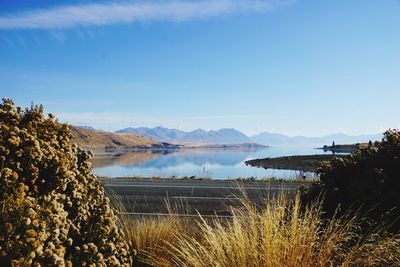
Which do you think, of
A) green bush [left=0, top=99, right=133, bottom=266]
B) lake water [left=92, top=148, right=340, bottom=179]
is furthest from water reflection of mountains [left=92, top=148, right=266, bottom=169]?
green bush [left=0, top=99, right=133, bottom=266]

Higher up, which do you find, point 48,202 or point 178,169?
point 48,202

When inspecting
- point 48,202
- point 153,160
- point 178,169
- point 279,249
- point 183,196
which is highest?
point 48,202

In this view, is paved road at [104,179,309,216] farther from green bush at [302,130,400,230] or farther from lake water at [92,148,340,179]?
lake water at [92,148,340,179]

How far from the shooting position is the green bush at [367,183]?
637 centimetres

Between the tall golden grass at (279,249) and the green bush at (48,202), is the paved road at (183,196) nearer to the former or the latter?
the tall golden grass at (279,249)

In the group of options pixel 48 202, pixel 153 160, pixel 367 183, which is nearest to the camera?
pixel 48 202

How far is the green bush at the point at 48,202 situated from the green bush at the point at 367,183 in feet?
10.2

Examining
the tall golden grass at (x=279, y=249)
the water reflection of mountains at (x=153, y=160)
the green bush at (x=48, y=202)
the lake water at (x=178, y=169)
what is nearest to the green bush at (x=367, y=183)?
the tall golden grass at (x=279, y=249)

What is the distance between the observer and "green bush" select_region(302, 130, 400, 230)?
251 inches

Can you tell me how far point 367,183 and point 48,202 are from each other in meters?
4.34

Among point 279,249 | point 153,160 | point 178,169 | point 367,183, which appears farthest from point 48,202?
point 153,160

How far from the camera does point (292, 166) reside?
42.8 m

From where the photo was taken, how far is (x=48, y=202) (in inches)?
158

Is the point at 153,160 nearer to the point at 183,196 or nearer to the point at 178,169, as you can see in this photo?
the point at 178,169
